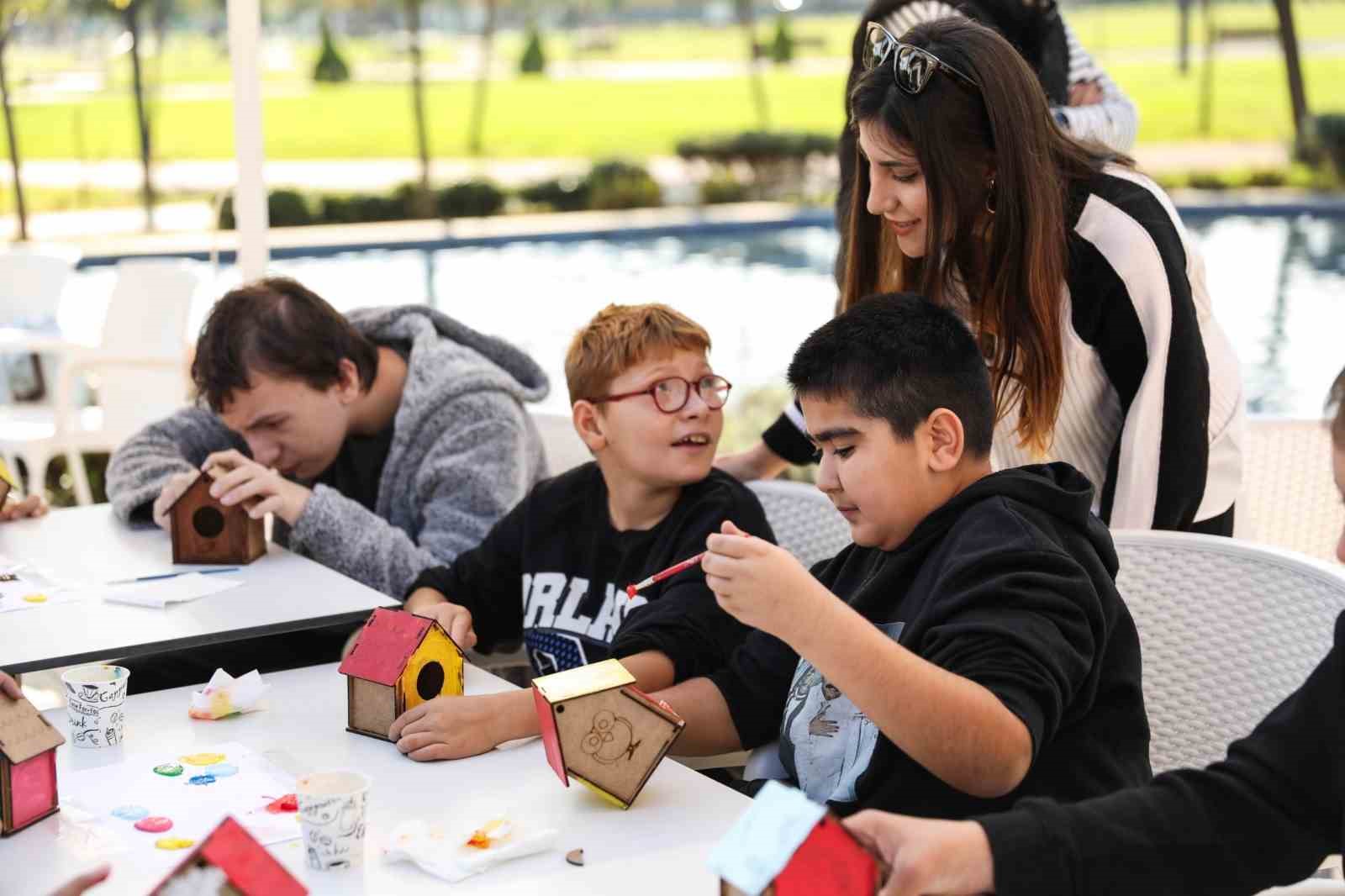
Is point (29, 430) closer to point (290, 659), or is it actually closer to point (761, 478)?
point (290, 659)

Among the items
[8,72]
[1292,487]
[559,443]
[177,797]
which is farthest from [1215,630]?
[8,72]

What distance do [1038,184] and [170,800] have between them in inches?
48.6

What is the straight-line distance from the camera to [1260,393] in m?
7.87

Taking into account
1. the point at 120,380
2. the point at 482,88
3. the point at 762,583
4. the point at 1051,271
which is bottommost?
the point at 120,380

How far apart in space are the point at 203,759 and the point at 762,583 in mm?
658

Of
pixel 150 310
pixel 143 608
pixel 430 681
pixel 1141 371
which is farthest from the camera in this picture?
pixel 150 310

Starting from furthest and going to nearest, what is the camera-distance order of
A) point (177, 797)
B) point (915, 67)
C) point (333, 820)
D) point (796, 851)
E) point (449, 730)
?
point (915, 67), point (449, 730), point (177, 797), point (333, 820), point (796, 851)

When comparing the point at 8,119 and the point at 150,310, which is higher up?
the point at 8,119

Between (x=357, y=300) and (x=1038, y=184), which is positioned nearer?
(x=1038, y=184)

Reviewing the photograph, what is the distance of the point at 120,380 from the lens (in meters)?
5.28

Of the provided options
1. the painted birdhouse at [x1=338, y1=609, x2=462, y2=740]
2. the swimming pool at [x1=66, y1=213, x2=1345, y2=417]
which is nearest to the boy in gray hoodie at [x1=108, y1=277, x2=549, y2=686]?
the painted birdhouse at [x1=338, y1=609, x2=462, y2=740]

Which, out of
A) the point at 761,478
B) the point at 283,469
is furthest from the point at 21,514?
the point at 761,478

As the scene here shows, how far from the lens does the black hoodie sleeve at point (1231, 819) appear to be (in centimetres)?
127

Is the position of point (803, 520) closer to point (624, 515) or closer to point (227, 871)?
point (624, 515)
